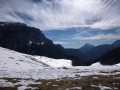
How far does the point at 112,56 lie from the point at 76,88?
584ft

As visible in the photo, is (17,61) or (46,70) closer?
(46,70)

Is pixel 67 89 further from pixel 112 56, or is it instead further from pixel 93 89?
pixel 112 56

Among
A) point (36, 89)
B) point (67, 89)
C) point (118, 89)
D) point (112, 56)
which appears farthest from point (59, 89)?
point (112, 56)

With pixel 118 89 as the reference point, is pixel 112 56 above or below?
above

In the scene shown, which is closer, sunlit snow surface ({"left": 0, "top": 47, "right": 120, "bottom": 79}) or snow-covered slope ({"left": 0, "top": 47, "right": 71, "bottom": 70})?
sunlit snow surface ({"left": 0, "top": 47, "right": 120, "bottom": 79})

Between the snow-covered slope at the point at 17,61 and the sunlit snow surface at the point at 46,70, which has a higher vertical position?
the snow-covered slope at the point at 17,61

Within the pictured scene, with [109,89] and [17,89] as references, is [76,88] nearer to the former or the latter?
[109,89]

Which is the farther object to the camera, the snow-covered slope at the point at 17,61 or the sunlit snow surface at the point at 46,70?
the snow-covered slope at the point at 17,61

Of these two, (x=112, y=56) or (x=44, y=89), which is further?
(x=112, y=56)

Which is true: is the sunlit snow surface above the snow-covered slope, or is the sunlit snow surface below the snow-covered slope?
below

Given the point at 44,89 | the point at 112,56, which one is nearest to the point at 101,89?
the point at 44,89

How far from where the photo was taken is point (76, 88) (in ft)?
71.0

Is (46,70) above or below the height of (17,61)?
below

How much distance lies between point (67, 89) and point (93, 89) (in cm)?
319
